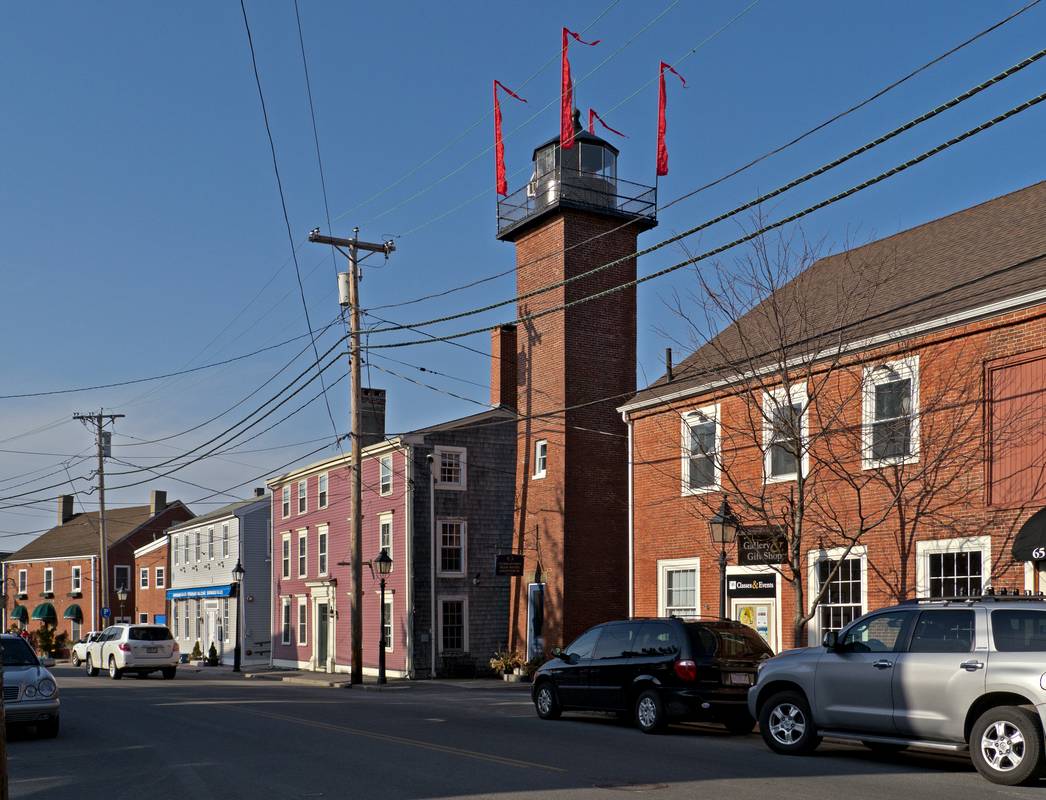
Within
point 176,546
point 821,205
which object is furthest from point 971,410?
point 176,546

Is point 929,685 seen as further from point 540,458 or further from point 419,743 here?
point 540,458

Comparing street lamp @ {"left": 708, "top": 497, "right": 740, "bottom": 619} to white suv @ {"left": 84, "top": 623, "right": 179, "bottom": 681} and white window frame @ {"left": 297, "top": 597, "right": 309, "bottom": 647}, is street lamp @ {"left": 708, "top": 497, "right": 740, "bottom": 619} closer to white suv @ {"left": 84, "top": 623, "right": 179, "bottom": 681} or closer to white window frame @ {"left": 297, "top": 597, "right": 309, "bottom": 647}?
white suv @ {"left": 84, "top": 623, "right": 179, "bottom": 681}

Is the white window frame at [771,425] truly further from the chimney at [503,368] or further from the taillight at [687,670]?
the chimney at [503,368]

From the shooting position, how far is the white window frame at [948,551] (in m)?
18.4

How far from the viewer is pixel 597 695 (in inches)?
694

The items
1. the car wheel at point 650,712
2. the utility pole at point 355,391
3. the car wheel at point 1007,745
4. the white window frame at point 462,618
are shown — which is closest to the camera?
the car wheel at point 1007,745

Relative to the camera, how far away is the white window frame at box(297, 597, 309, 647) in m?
44.1

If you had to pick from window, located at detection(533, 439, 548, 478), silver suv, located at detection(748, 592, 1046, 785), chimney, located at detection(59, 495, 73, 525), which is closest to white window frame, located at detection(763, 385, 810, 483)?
silver suv, located at detection(748, 592, 1046, 785)

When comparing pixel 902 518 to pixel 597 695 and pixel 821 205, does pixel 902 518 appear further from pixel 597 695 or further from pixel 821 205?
pixel 821 205

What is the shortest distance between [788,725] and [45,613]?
68.1 metres

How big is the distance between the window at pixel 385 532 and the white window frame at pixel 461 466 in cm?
235

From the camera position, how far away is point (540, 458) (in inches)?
1246

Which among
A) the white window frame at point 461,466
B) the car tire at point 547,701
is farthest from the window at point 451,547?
the car tire at point 547,701

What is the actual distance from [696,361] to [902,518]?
7.44m
